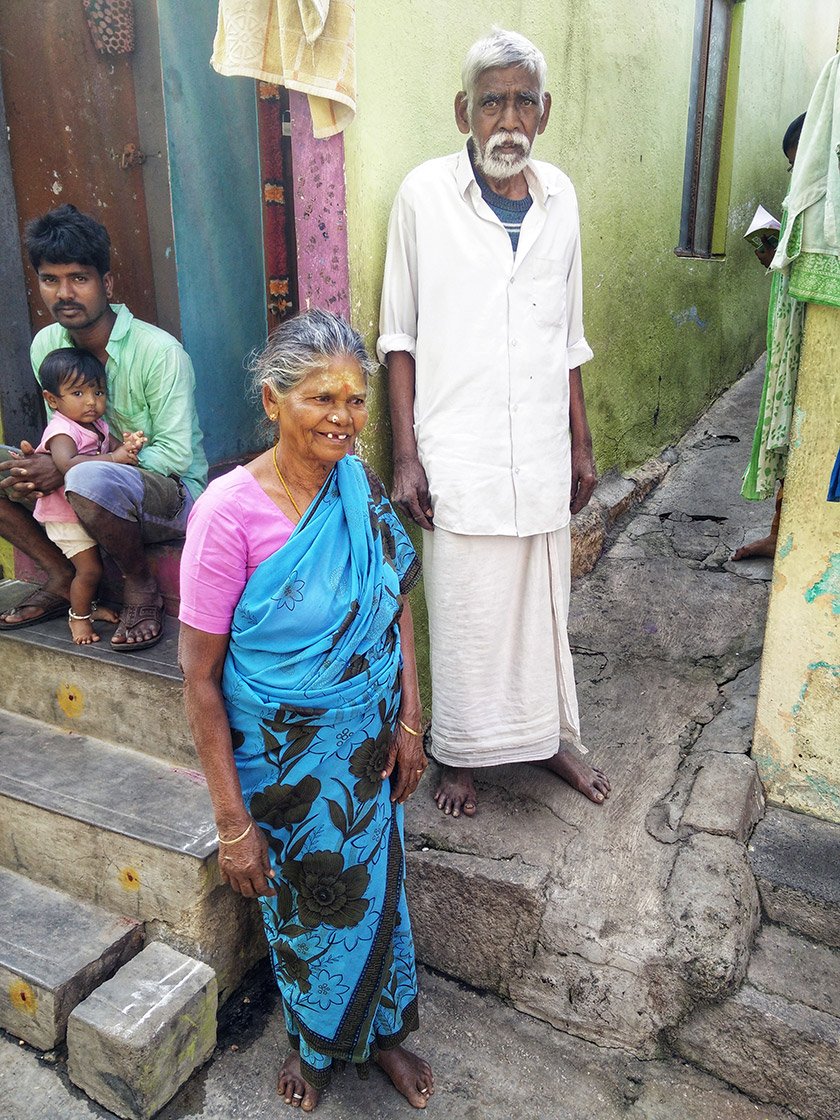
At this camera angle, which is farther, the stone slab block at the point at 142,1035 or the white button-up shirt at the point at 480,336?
the white button-up shirt at the point at 480,336

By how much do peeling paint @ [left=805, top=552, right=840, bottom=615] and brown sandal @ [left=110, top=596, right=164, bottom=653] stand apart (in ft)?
7.07

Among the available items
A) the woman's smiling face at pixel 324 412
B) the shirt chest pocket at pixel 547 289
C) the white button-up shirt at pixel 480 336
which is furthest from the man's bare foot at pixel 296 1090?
the shirt chest pocket at pixel 547 289

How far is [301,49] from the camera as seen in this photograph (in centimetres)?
241

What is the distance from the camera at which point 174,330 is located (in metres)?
3.66

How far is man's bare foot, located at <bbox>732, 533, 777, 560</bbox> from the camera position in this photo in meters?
4.31

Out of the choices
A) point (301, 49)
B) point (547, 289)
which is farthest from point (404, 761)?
point (301, 49)

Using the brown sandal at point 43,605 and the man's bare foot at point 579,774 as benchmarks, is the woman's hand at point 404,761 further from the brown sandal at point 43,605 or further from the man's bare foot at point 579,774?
the brown sandal at point 43,605

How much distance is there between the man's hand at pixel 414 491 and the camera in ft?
8.60

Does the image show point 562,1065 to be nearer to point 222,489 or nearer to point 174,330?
point 222,489

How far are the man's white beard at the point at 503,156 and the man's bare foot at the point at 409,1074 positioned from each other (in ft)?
7.82

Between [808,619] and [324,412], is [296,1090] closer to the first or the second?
[324,412]

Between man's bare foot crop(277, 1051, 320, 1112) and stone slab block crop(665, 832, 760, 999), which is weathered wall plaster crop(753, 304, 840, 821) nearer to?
stone slab block crop(665, 832, 760, 999)

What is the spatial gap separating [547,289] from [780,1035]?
83.4 inches

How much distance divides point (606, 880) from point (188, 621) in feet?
4.94
